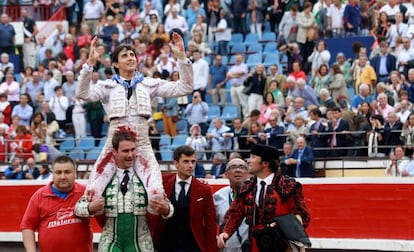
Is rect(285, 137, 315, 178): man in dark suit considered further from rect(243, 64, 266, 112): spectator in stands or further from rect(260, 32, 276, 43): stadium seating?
rect(260, 32, 276, 43): stadium seating

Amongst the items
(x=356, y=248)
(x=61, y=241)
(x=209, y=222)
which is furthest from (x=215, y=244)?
(x=356, y=248)

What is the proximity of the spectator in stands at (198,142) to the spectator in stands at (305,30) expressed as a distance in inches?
132

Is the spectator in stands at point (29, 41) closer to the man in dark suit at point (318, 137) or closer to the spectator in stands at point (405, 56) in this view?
the spectator in stands at point (405, 56)

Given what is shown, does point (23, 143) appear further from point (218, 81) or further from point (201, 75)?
point (218, 81)

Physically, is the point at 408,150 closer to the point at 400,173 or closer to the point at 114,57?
the point at 400,173

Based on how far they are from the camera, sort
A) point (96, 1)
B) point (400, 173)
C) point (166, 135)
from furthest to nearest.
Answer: point (96, 1), point (166, 135), point (400, 173)

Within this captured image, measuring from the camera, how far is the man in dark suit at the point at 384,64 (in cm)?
1902

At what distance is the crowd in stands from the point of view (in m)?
17.2

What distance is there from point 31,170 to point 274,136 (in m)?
3.46

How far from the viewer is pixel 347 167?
16.9 meters

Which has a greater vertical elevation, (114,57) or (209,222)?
(114,57)

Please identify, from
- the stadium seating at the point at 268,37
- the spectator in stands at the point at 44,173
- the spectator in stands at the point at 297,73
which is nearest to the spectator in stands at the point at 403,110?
the spectator in stands at the point at 297,73

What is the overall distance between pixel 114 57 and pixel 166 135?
366 inches

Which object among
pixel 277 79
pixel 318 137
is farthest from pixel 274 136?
pixel 277 79
